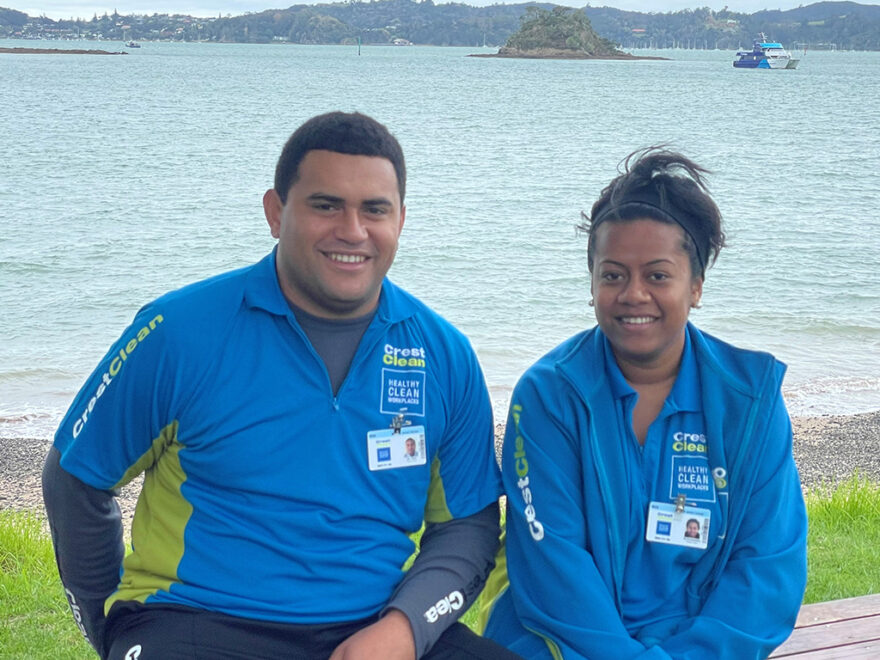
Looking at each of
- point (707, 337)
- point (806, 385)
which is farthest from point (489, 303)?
point (707, 337)

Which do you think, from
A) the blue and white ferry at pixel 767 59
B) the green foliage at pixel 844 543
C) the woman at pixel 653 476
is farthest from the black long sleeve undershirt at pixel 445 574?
the blue and white ferry at pixel 767 59

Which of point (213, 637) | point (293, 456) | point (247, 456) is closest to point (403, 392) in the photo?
point (293, 456)

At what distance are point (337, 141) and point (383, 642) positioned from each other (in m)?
1.33

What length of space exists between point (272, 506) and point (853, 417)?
7590 mm

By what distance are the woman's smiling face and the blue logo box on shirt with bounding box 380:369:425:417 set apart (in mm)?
547

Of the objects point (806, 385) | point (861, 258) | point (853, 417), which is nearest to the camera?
point (853, 417)

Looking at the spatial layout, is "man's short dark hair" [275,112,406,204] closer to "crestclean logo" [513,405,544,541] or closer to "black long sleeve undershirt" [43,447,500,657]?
"crestclean logo" [513,405,544,541]

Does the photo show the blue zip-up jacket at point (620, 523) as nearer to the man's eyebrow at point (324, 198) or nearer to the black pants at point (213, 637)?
the black pants at point (213, 637)

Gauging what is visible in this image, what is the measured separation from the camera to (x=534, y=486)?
294cm

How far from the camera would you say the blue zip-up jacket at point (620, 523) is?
2.82 meters

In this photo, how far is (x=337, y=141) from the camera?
289cm

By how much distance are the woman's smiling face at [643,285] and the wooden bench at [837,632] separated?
3.20 ft

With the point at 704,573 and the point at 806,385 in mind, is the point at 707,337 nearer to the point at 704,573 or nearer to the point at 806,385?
the point at 704,573

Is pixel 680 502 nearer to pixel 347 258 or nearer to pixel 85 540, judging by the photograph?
pixel 347 258
